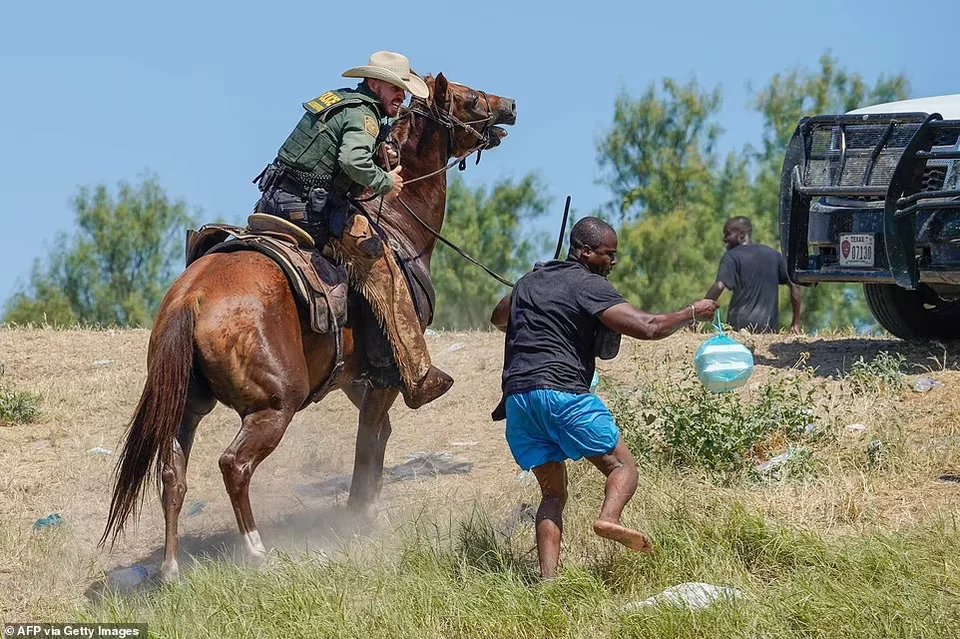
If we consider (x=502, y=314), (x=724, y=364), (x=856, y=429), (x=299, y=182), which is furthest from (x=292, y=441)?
(x=856, y=429)

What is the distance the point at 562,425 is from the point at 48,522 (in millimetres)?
3948

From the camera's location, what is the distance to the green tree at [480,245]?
113 feet

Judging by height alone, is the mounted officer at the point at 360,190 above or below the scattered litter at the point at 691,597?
above

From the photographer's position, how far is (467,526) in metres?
7.24

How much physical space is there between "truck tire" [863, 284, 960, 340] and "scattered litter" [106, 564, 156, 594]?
5.97 meters

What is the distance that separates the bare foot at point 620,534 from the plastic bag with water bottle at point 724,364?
2.33 meters

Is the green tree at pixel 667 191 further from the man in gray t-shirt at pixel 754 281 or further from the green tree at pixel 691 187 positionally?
the man in gray t-shirt at pixel 754 281

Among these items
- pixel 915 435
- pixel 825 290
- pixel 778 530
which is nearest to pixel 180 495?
pixel 778 530

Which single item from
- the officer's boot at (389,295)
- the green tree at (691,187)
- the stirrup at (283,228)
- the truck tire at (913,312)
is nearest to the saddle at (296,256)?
the stirrup at (283,228)

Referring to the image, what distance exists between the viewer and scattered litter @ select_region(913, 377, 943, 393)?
30.5 ft

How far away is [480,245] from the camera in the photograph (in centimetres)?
3681

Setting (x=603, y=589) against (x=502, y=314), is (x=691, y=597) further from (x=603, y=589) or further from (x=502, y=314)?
(x=502, y=314)

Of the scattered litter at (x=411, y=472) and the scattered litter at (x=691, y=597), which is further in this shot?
the scattered litter at (x=411, y=472)

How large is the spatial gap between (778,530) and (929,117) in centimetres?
370
